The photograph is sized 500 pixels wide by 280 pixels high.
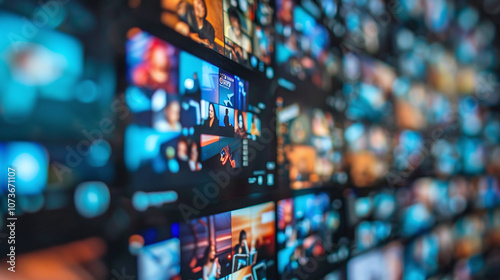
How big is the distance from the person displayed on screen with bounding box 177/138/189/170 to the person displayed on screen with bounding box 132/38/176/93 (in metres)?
0.13

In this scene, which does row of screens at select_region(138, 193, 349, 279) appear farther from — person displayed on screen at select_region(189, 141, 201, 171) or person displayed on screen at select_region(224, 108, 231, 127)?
person displayed on screen at select_region(224, 108, 231, 127)

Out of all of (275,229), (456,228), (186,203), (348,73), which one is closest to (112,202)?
(186,203)

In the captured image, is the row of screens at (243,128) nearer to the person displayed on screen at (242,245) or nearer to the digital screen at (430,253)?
the person displayed on screen at (242,245)

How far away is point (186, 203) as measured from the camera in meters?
0.94

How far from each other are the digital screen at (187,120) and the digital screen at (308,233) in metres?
0.28

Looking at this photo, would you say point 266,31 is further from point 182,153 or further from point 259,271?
point 259,271

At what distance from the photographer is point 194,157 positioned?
957 millimetres

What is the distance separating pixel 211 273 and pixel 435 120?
2.31m

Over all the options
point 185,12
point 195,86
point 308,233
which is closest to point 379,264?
point 308,233

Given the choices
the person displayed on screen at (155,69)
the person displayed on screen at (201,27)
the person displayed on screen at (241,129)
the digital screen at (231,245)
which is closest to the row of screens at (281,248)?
the digital screen at (231,245)

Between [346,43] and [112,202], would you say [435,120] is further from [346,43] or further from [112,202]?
[112,202]

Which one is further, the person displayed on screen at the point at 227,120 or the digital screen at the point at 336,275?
the digital screen at the point at 336,275

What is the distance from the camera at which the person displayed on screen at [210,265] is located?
101 centimetres

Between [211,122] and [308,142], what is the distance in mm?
696
